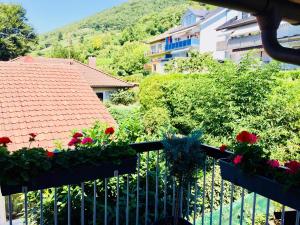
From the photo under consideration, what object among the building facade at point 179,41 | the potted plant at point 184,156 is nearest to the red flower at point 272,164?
the potted plant at point 184,156

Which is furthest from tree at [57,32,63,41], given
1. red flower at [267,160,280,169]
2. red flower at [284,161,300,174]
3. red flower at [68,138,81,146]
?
red flower at [284,161,300,174]

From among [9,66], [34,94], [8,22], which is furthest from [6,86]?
[8,22]

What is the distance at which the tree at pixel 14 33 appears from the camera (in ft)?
111

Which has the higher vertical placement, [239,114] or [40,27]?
[40,27]

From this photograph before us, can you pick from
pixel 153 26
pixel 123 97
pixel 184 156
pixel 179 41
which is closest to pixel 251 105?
pixel 184 156

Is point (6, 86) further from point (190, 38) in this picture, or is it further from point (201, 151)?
point (190, 38)

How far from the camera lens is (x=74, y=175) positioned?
1979mm

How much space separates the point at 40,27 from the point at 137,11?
25.1m

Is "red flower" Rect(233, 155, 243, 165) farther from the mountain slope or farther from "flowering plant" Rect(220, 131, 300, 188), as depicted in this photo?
the mountain slope

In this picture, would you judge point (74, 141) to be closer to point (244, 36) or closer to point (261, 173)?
point (261, 173)

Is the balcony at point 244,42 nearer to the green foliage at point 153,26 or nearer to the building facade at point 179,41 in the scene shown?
the building facade at point 179,41

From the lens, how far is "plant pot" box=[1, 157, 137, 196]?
1833 millimetres

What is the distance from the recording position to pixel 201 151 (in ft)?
7.73

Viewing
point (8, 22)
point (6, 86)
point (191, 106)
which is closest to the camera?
point (6, 86)
